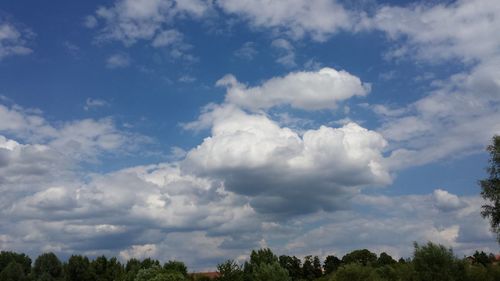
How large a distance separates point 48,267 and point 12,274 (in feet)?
32.3

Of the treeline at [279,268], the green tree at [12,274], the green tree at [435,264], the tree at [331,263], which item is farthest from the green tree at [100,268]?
the green tree at [435,264]

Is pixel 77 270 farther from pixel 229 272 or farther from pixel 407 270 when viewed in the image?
pixel 407 270

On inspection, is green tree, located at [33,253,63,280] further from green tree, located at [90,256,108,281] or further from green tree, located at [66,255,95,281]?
green tree, located at [90,256,108,281]

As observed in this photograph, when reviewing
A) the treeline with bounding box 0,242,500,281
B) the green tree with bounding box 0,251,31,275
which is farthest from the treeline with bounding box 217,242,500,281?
the green tree with bounding box 0,251,31,275

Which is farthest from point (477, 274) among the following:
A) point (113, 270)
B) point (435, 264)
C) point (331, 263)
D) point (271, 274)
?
point (113, 270)

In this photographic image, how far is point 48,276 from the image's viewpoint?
490 feet

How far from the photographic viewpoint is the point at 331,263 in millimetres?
163750

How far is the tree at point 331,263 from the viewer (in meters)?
162

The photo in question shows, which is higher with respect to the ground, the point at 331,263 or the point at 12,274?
the point at 12,274

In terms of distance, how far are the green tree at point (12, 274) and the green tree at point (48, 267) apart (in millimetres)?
3749

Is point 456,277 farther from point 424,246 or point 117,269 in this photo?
point 117,269

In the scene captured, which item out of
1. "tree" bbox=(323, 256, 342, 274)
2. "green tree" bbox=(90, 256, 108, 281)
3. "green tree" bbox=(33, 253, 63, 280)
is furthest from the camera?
"tree" bbox=(323, 256, 342, 274)

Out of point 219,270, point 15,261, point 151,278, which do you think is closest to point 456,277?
point 151,278

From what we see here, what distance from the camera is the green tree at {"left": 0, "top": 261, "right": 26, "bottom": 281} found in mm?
149875
